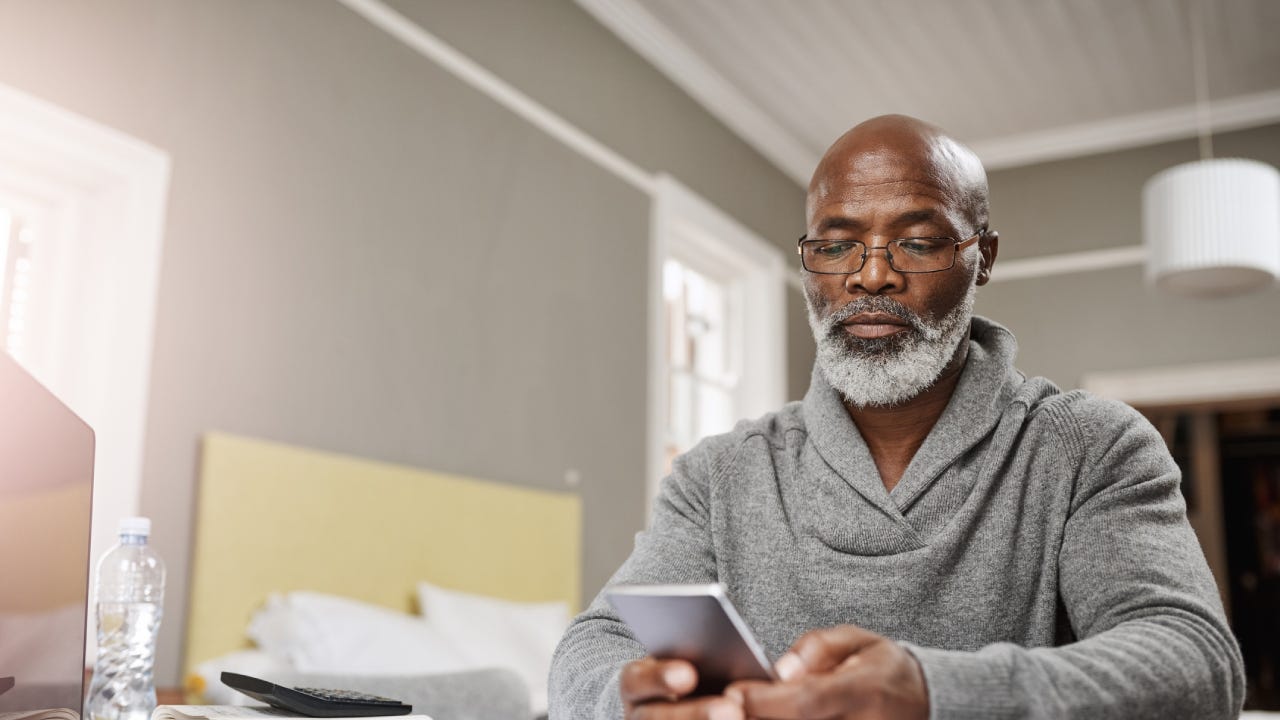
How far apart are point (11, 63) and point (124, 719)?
138cm

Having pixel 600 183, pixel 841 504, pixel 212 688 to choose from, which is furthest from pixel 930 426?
pixel 600 183

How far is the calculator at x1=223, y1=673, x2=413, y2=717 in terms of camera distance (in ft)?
3.27

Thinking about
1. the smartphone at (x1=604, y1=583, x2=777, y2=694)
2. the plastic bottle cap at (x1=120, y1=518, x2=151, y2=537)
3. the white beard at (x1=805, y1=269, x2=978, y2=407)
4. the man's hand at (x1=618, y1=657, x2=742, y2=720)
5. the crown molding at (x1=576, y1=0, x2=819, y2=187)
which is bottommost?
the man's hand at (x1=618, y1=657, x2=742, y2=720)

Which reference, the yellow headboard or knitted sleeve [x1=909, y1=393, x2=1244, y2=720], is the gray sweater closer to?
knitted sleeve [x1=909, y1=393, x2=1244, y2=720]

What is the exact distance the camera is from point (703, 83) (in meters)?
4.89

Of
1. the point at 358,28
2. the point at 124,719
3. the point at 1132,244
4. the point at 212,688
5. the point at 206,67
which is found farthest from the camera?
the point at 1132,244

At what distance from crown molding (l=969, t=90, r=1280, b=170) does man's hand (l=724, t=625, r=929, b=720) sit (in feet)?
17.9

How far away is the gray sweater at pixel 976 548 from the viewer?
0.80 metres

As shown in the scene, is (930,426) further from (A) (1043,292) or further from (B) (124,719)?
(A) (1043,292)

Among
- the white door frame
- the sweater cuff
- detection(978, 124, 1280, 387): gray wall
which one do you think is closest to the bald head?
the sweater cuff

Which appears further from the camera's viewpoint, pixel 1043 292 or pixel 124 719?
pixel 1043 292

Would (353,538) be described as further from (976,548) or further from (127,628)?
(976,548)

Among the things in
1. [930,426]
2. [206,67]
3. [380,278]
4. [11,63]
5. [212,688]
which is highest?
[206,67]

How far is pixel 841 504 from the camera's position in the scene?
3.50 ft
